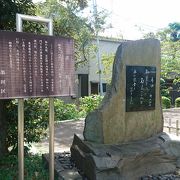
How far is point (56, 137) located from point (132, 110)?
4.56 metres

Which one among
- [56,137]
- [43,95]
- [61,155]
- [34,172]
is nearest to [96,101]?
[56,137]

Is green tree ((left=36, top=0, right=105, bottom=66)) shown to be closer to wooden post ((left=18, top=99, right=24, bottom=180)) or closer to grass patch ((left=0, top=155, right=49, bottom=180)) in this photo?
grass patch ((left=0, top=155, right=49, bottom=180))

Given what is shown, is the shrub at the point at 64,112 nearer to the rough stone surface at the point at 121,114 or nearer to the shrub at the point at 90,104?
the shrub at the point at 90,104

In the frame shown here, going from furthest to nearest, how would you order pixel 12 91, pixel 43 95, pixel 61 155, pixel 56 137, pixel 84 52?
1. pixel 84 52
2. pixel 56 137
3. pixel 61 155
4. pixel 43 95
5. pixel 12 91

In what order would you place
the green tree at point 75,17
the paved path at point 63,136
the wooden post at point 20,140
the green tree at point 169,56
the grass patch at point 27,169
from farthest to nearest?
the green tree at point 169,56
the green tree at point 75,17
the paved path at point 63,136
the grass patch at point 27,169
the wooden post at point 20,140

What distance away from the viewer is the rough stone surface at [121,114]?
6305 millimetres

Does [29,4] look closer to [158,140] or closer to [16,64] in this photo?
[16,64]

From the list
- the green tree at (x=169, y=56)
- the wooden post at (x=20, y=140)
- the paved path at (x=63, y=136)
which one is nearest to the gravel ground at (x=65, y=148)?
the paved path at (x=63, y=136)

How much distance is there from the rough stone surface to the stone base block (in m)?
0.19

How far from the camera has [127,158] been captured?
5.77 metres

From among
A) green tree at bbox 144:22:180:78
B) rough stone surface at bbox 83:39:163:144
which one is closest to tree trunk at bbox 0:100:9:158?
rough stone surface at bbox 83:39:163:144

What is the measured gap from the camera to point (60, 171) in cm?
604

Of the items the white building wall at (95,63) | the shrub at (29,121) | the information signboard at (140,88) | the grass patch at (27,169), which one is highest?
the white building wall at (95,63)

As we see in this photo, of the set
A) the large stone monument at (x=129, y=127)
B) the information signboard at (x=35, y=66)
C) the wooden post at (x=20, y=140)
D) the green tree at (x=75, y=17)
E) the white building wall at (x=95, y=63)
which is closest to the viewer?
the information signboard at (x=35, y=66)
